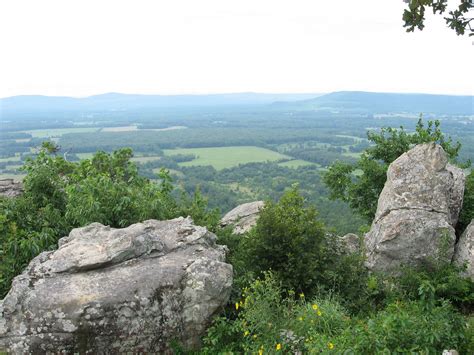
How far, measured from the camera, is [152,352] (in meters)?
7.83

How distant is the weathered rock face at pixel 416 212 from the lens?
36.3 feet

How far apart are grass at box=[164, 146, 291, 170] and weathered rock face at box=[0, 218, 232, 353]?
10965 cm

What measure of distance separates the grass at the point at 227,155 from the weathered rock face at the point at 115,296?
10965 cm

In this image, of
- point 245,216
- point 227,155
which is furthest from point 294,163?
point 245,216

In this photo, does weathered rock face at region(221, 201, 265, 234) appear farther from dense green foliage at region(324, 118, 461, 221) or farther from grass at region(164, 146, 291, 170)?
grass at region(164, 146, 291, 170)

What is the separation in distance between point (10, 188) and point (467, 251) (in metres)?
15.6

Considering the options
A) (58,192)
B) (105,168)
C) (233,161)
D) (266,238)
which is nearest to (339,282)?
(266,238)

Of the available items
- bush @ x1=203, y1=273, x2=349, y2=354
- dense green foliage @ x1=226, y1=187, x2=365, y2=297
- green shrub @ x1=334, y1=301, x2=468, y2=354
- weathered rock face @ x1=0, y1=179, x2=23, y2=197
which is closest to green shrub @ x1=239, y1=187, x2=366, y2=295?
dense green foliage @ x1=226, y1=187, x2=365, y2=297

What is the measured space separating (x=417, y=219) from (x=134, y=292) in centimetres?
755

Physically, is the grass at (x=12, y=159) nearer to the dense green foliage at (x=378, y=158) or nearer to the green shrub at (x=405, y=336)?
the dense green foliage at (x=378, y=158)

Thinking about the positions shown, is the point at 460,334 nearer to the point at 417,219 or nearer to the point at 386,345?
the point at 386,345

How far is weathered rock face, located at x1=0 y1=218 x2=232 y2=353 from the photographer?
7438 mm

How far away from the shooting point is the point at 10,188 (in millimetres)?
16547

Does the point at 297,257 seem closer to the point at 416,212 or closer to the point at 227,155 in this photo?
the point at 416,212
